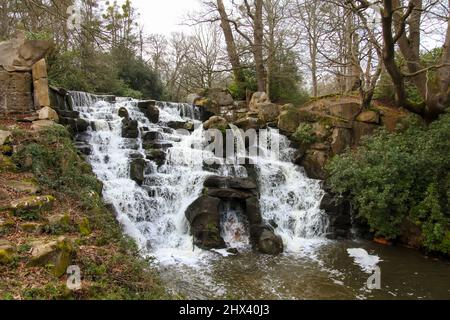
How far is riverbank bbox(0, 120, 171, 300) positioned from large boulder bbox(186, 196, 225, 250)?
2.32 metres

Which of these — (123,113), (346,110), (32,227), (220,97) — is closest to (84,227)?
(32,227)

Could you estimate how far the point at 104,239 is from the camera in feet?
18.4

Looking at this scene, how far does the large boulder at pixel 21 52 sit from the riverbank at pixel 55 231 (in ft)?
7.73

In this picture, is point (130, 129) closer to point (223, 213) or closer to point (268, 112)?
point (223, 213)

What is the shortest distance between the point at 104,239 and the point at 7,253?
1.61 meters

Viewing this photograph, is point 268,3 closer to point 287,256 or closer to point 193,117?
point 193,117

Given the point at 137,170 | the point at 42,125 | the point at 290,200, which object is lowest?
the point at 290,200

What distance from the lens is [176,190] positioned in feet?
31.5

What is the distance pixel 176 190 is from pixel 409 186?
5.97 metres

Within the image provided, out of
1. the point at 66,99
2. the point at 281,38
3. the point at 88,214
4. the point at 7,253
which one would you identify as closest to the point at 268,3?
the point at 281,38

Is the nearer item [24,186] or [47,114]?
[24,186]

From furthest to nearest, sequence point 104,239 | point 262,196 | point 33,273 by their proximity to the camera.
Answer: point 262,196
point 104,239
point 33,273

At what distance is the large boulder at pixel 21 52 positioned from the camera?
978 cm

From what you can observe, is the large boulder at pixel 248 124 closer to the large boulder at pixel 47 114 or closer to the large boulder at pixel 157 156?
the large boulder at pixel 157 156
